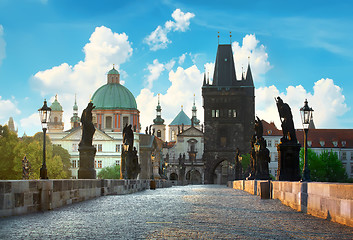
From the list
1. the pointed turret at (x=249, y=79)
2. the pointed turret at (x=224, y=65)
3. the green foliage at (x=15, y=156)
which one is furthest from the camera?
the pointed turret at (x=249, y=79)

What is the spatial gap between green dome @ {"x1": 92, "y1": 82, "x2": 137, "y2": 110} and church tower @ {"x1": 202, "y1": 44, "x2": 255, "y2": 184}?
21.5m

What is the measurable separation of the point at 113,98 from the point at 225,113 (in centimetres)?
2943

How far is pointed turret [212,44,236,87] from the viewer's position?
132625 mm

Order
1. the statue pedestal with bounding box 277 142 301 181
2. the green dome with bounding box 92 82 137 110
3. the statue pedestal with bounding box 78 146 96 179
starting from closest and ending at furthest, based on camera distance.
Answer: the statue pedestal with bounding box 277 142 301 181, the statue pedestal with bounding box 78 146 96 179, the green dome with bounding box 92 82 137 110

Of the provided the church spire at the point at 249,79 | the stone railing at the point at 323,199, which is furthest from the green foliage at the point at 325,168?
the stone railing at the point at 323,199

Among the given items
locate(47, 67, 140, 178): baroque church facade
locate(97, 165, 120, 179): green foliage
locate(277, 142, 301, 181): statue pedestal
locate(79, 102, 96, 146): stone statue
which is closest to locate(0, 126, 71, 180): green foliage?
locate(97, 165, 120, 179): green foliage

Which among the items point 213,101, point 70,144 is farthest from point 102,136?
point 213,101

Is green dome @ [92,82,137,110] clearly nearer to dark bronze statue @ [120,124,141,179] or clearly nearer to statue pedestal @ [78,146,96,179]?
dark bronze statue @ [120,124,141,179]

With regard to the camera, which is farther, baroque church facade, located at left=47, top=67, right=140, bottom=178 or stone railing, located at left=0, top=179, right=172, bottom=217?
baroque church facade, located at left=47, top=67, right=140, bottom=178

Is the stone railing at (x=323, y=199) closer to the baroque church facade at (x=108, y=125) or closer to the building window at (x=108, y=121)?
the baroque church facade at (x=108, y=125)

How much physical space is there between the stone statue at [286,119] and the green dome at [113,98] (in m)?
116

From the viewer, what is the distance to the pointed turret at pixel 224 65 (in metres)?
133

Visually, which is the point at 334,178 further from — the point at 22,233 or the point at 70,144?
the point at 22,233

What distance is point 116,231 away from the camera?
9711mm
